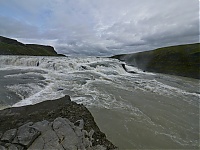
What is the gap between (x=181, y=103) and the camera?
1397cm

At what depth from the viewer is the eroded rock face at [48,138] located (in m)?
5.27

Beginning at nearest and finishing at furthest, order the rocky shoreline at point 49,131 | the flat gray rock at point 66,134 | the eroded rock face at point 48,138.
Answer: the eroded rock face at point 48,138
the rocky shoreline at point 49,131
the flat gray rock at point 66,134

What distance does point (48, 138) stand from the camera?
561 centimetres

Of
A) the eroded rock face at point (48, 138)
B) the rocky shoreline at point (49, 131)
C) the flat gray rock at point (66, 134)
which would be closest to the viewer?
the eroded rock face at point (48, 138)

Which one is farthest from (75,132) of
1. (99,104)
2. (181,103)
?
(181,103)

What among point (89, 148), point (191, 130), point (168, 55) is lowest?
point (191, 130)

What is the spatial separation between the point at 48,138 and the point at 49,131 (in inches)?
17.7

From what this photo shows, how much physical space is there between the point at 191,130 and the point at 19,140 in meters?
9.11

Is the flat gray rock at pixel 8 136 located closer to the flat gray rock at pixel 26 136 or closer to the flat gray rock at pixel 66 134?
the flat gray rock at pixel 26 136

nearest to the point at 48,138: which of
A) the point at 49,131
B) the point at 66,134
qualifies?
the point at 49,131

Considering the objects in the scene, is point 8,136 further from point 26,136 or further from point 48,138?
point 48,138

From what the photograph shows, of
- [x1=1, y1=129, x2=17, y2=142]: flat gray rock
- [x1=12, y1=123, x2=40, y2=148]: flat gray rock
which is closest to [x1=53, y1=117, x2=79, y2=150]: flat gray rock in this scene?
[x1=12, y1=123, x2=40, y2=148]: flat gray rock

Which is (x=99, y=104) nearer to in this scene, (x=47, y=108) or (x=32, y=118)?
(x=47, y=108)

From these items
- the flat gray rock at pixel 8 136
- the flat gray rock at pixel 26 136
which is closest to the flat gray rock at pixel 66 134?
the flat gray rock at pixel 26 136
